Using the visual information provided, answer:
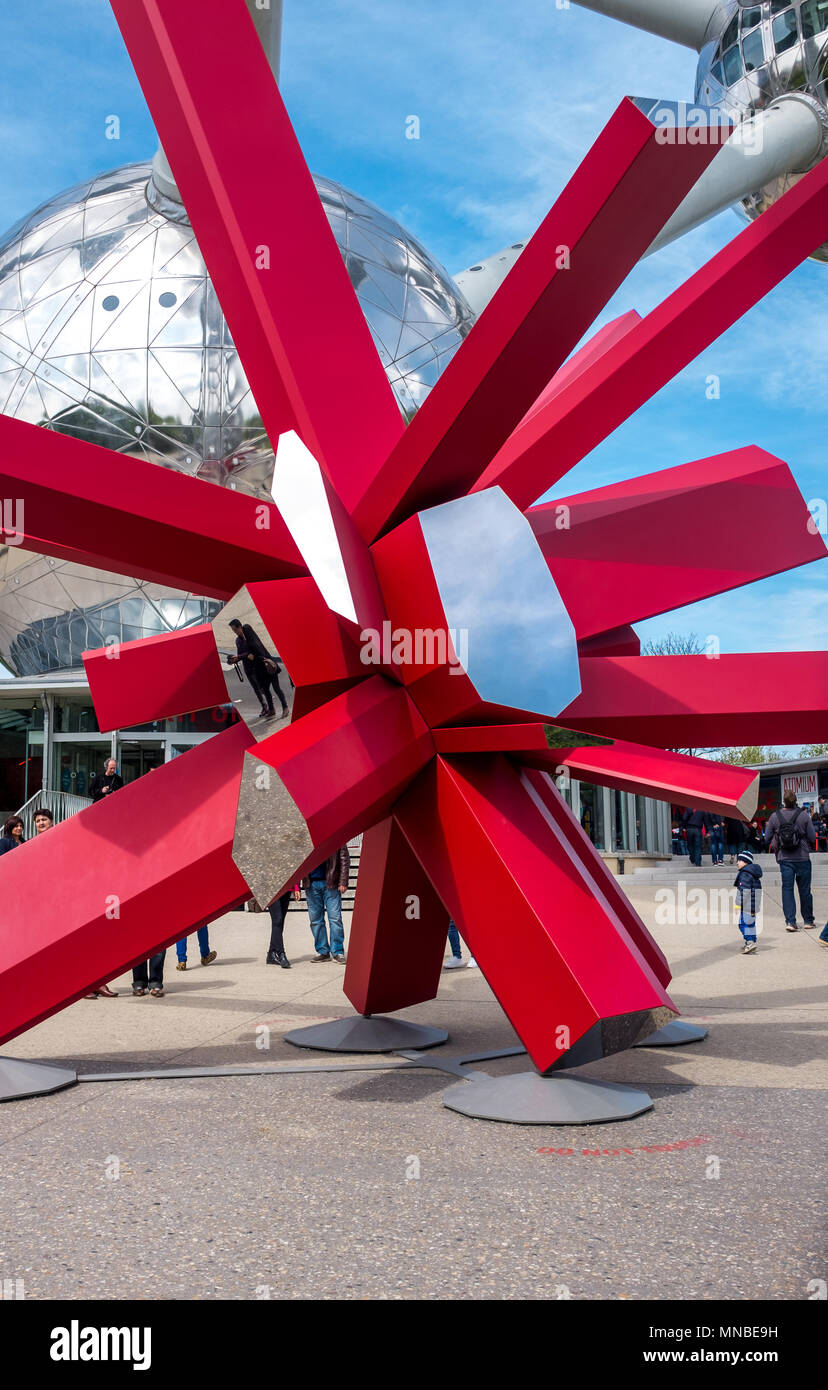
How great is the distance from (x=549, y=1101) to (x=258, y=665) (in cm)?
292

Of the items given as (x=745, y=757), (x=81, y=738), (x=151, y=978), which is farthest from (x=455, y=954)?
(x=745, y=757)

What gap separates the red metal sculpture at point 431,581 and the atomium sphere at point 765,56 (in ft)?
52.1

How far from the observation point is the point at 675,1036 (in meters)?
8.06

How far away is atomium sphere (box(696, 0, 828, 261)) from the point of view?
20.3 meters

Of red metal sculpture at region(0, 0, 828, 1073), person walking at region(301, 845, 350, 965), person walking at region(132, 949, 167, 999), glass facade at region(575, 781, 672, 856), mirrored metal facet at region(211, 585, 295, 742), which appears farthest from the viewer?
glass facade at region(575, 781, 672, 856)

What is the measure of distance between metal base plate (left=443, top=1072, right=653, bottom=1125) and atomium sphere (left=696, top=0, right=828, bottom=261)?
1871cm

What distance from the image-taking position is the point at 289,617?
643cm

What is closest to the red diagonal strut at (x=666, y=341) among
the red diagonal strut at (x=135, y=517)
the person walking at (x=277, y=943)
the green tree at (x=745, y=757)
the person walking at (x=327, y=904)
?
the red diagonal strut at (x=135, y=517)

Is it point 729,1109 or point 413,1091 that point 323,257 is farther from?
point 729,1109

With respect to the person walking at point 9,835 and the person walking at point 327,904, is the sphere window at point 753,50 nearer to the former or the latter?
the person walking at point 327,904

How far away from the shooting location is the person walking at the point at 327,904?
42.5 ft

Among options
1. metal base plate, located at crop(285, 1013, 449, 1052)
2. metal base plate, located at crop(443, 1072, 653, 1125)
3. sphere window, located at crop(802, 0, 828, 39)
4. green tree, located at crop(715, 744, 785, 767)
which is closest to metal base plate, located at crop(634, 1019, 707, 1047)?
metal base plate, located at crop(285, 1013, 449, 1052)

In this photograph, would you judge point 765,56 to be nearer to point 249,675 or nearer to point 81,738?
point 249,675

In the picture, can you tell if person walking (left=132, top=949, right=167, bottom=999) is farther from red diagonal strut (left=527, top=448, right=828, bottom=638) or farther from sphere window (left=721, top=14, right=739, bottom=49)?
sphere window (left=721, top=14, right=739, bottom=49)
